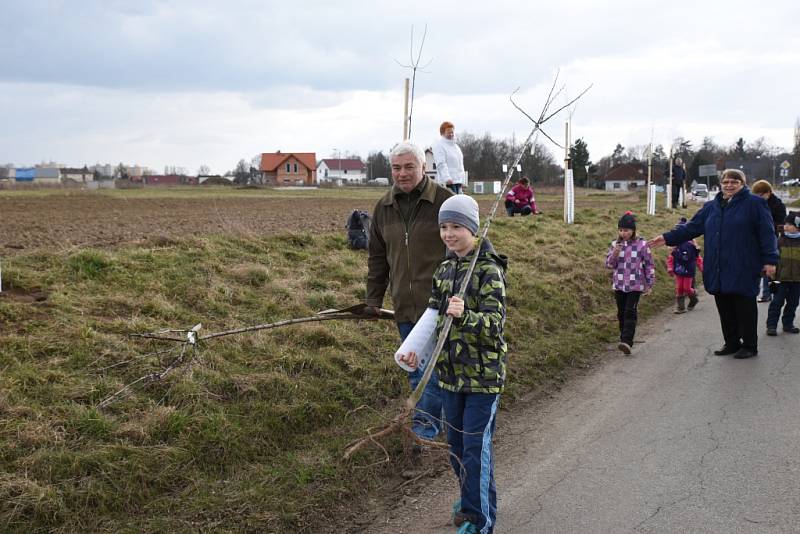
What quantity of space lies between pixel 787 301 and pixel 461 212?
755cm

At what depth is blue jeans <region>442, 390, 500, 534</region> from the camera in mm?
3959

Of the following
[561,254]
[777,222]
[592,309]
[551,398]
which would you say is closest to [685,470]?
[551,398]

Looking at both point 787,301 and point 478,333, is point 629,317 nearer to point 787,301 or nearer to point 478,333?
point 787,301

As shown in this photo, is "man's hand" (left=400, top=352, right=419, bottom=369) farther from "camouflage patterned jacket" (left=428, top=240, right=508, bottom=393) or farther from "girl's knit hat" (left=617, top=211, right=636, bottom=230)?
"girl's knit hat" (left=617, top=211, right=636, bottom=230)

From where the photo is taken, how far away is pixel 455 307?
375cm

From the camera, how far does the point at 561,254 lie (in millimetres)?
13844

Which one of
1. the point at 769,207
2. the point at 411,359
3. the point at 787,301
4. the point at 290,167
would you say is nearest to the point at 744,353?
the point at 787,301

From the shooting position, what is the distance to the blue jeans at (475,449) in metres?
3.96

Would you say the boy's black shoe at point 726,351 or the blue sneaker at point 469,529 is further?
the boy's black shoe at point 726,351

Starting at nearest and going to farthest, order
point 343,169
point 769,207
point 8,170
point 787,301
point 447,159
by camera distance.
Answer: point 787,301 < point 769,207 < point 447,159 < point 8,170 < point 343,169

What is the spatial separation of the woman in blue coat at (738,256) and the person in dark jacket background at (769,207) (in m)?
2.11

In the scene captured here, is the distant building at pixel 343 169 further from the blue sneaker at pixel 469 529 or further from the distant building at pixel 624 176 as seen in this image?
the blue sneaker at pixel 469 529

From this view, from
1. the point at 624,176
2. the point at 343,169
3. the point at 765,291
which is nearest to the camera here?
the point at 765,291

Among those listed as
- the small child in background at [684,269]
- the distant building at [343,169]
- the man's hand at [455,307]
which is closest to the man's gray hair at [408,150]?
the man's hand at [455,307]
